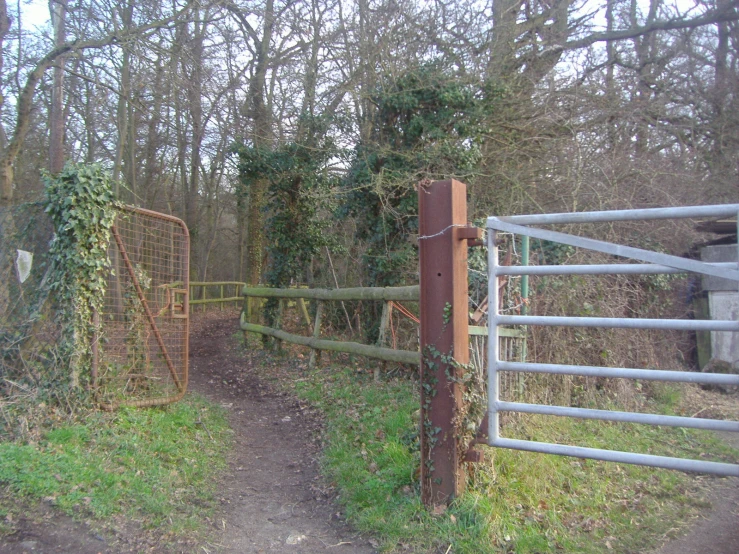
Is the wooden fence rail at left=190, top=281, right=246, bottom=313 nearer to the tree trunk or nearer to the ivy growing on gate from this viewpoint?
the tree trunk

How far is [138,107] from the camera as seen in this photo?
10.4 metres

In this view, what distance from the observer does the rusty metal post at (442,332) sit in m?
4.08

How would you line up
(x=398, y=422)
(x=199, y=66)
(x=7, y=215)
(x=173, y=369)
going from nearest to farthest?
(x=398, y=422) < (x=7, y=215) < (x=173, y=369) < (x=199, y=66)

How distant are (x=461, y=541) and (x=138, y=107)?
9.16 meters

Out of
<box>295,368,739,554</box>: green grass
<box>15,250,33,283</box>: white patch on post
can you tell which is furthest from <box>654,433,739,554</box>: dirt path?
<box>15,250,33,283</box>: white patch on post

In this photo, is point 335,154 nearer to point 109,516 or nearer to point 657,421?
point 109,516

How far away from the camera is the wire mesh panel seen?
5.98 m

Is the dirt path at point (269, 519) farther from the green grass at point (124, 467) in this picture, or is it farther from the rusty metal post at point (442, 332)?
the rusty metal post at point (442, 332)

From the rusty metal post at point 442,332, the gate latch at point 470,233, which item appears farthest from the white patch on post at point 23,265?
the gate latch at point 470,233

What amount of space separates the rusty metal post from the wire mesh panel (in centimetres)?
388

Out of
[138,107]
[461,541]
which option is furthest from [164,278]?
[461,541]

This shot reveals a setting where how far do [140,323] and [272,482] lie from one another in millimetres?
2588

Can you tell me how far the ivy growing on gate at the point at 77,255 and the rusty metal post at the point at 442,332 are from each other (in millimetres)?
3607

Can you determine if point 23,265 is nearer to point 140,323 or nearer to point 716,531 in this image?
point 140,323
